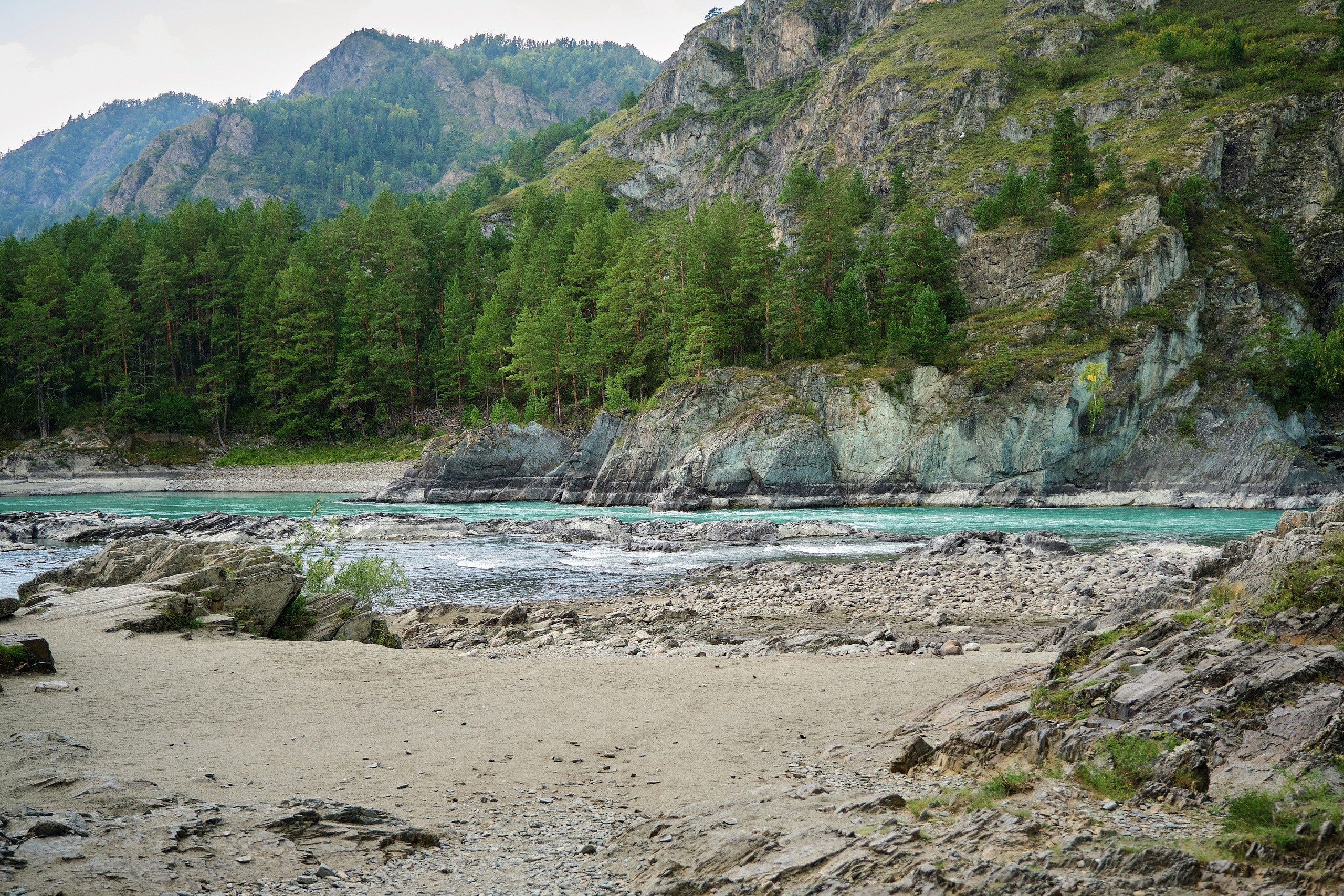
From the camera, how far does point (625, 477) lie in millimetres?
57625

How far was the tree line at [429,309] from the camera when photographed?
64.0 m

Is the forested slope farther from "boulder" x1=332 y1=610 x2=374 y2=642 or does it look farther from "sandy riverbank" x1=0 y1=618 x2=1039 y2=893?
"sandy riverbank" x1=0 y1=618 x2=1039 y2=893

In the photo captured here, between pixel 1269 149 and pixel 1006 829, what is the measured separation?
3746 inches

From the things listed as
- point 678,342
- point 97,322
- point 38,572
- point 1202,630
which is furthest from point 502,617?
point 97,322

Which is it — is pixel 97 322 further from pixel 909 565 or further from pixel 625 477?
pixel 909 565

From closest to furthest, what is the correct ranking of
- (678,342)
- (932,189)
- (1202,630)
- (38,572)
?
(1202,630) → (38,572) → (678,342) → (932,189)

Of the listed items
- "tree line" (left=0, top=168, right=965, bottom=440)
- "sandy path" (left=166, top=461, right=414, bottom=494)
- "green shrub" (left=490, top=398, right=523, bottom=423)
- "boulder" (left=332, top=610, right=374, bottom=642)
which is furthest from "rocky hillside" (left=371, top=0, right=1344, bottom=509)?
"boulder" (left=332, top=610, right=374, bottom=642)

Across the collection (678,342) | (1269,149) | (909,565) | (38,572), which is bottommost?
(909,565)

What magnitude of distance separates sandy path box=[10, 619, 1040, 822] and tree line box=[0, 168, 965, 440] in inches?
1950

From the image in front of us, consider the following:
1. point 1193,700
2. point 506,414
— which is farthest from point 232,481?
point 1193,700

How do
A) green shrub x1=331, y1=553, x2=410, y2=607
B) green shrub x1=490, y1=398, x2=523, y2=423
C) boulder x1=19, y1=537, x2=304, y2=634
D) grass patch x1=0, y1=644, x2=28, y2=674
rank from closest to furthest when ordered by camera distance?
grass patch x1=0, y1=644, x2=28, y2=674, boulder x1=19, y1=537, x2=304, y2=634, green shrub x1=331, y1=553, x2=410, y2=607, green shrub x1=490, y1=398, x2=523, y2=423

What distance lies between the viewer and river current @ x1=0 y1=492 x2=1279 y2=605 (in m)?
25.4

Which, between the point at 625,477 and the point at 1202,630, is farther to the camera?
the point at 625,477

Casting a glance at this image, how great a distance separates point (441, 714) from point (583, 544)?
26387 millimetres
